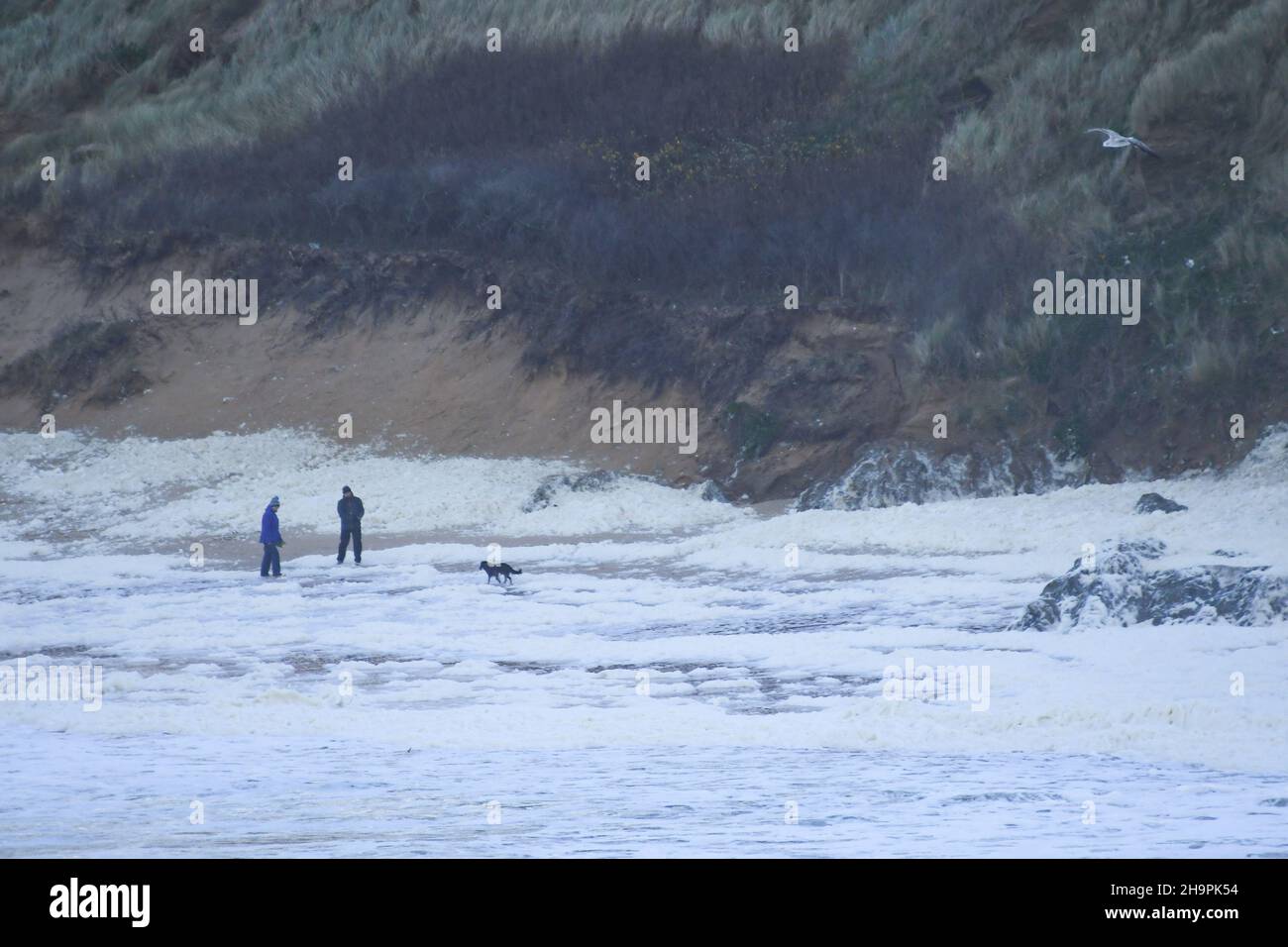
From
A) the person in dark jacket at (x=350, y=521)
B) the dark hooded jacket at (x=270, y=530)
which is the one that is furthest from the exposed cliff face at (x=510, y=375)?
the dark hooded jacket at (x=270, y=530)

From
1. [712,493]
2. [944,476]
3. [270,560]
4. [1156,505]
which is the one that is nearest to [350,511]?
[270,560]

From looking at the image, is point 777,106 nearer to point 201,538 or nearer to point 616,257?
point 616,257

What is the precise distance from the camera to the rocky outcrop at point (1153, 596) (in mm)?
13500

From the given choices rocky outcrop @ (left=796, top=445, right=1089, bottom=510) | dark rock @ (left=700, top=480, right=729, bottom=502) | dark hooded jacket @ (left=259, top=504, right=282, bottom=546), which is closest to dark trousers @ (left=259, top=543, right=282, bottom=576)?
dark hooded jacket @ (left=259, top=504, right=282, bottom=546)

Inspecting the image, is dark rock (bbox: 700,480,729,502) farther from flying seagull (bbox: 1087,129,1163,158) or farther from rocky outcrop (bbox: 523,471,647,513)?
flying seagull (bbox: 1087,129,1163,158)

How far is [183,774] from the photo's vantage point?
10305 mm

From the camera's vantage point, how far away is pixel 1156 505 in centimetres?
2059

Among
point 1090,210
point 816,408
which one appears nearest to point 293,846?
point 816,408

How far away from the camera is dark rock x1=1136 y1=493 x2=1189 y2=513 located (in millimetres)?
20478

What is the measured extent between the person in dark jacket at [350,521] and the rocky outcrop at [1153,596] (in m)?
9.75

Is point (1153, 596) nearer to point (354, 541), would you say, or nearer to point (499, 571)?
point (499, 571)

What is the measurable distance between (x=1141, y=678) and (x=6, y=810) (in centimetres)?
794

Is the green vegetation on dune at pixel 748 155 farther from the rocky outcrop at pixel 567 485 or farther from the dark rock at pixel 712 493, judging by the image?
the rocky outcrop at pixel 567 485

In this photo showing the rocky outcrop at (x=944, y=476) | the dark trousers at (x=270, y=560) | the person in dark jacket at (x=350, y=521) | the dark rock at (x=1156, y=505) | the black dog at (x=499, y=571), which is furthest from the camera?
the rocky outcrop at (x=944, y=476)
